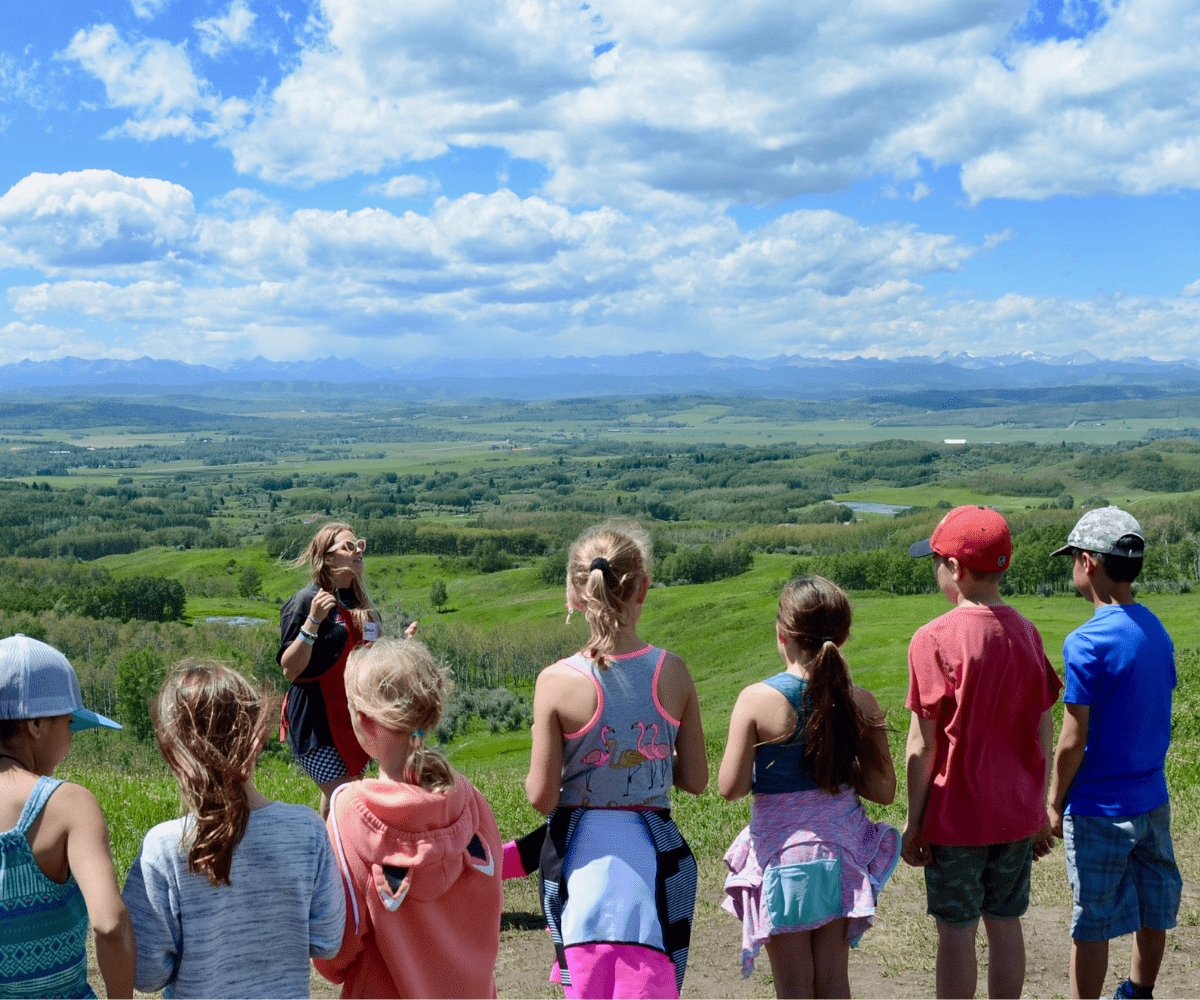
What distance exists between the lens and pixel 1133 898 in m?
4.70

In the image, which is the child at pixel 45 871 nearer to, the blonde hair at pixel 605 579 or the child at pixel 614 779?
the child at pixel 614 779

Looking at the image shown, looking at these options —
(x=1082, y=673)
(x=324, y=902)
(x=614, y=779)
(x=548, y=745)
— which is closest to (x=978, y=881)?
(x=1082, y=673)

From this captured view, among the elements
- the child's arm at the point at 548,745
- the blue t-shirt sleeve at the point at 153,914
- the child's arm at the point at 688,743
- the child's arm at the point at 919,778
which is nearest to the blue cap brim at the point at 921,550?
the child's arm at the point at 919,778

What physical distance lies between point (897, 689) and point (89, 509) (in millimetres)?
185824

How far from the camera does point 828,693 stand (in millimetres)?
4020

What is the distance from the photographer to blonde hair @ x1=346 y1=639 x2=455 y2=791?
3.43 meters

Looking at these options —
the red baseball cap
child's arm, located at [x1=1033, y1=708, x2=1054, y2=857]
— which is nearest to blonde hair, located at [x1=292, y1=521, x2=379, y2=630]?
the red baseball cap

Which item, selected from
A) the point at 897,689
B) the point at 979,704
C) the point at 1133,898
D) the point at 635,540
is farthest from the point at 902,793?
the point at 897,689

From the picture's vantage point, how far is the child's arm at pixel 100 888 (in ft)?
9.50

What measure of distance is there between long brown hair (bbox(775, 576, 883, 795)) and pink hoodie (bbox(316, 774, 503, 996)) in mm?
1417

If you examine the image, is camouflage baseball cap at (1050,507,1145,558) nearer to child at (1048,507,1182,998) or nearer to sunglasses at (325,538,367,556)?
child at (1048,507,1182,998)

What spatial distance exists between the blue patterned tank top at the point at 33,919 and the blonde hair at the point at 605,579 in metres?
1.95

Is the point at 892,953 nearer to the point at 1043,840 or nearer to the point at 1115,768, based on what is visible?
the point at 1043,840

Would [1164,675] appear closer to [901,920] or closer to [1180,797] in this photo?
[901,920]
